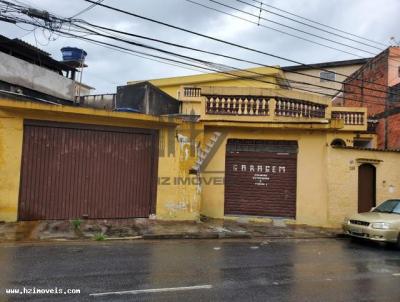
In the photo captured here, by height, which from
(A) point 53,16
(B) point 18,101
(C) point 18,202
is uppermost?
(A) point 53,16

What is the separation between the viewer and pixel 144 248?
33.3 ft

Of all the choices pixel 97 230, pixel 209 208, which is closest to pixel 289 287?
pixel 97 230

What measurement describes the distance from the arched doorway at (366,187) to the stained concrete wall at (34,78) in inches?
635

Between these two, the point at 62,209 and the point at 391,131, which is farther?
the point at 391,131

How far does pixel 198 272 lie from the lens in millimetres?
7672

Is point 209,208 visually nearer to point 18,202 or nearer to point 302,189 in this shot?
point 302,189

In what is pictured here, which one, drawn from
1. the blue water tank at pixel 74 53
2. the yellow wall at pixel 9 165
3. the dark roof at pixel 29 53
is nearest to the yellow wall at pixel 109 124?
the yellow wall at pixel 9 165

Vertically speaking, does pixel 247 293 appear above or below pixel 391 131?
below

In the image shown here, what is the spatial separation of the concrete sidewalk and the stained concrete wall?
35.5 ft

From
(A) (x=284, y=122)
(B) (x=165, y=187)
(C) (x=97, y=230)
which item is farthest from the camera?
(A) (x=284, y=122)

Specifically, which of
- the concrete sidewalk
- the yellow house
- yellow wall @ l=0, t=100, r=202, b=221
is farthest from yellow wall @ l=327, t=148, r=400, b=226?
yellow wall @ l=0, t=100, r=202, b=221

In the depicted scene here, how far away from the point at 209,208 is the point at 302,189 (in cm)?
347

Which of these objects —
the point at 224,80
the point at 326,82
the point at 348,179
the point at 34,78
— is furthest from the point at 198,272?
the point at 326,82

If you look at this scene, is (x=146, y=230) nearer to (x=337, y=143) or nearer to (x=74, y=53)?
(x=337, y=143)
